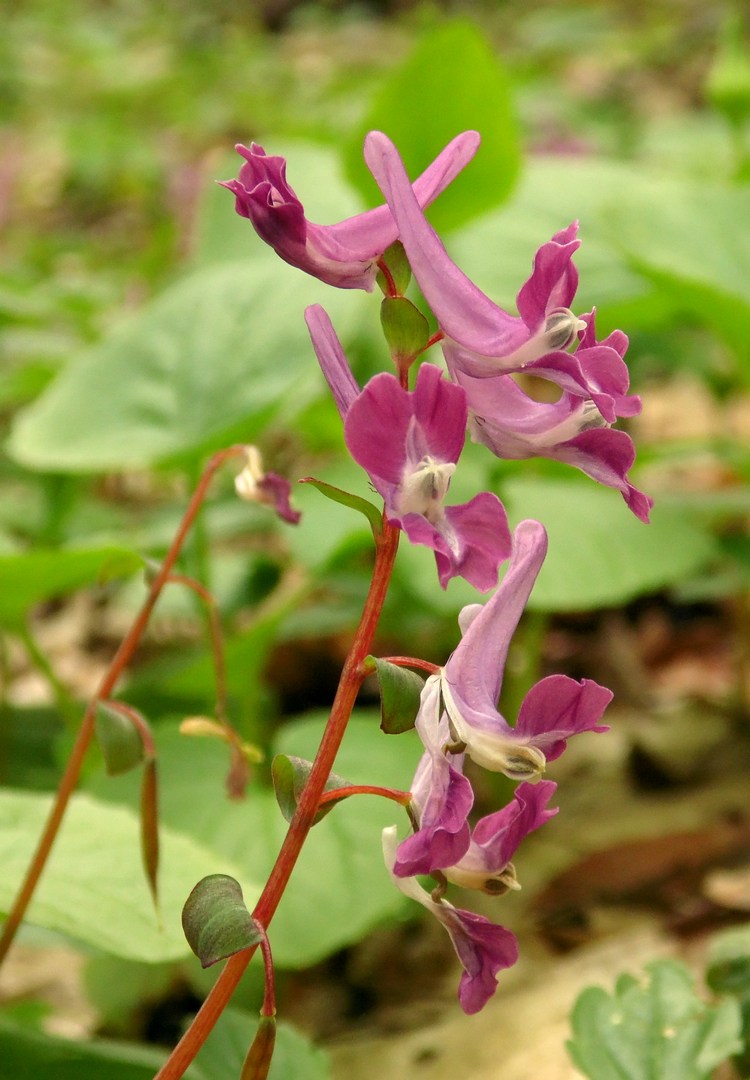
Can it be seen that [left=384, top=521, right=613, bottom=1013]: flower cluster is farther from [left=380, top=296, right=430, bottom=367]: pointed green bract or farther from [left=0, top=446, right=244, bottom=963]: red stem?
[left=0, top=446, right=244, bottom=963]: red stem

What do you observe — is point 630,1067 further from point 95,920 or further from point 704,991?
point 704,991

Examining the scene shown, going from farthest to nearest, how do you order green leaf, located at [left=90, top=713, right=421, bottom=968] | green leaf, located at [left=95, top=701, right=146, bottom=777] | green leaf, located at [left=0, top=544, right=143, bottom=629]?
green leaf, located at [left=0, top=544, right=143, bottom=629] < green leaf, located at [left=90, top=713, right=421, bottom=968] < green leaf, located at [left=95, top=701, right=146, bottom=777]

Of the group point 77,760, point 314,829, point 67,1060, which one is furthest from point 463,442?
point 314,829

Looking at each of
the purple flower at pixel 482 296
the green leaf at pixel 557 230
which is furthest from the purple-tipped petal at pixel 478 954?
the green leaf at pixel 557 230

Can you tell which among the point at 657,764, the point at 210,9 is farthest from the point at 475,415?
the point at 210,9

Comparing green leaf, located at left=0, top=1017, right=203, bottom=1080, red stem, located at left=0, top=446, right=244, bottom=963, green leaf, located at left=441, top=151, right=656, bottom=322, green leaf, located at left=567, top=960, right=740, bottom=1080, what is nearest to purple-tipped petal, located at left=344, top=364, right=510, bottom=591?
red stem, located at left=0, top=446, right=244, bottom=963
